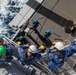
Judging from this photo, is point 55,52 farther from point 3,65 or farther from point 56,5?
point 56,5

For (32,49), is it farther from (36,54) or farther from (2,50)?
(2,50)

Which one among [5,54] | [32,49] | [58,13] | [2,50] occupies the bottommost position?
[5,54]

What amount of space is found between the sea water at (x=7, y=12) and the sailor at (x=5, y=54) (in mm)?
7891

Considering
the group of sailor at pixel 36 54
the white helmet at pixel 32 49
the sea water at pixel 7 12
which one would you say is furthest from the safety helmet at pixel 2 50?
the sea water at pixel 7 12

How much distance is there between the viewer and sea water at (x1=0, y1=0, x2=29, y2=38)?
79.4ft

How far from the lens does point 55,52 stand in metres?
15.3

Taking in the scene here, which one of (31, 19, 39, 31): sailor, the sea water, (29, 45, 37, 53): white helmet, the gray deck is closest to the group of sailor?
(29, 45, 37, 53): white helmet

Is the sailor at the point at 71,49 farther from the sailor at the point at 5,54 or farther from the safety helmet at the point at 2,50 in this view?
the safety helmet at the point at 2,50

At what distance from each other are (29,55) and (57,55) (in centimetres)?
146

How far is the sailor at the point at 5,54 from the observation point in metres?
14.9

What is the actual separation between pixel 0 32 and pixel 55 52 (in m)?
9.45

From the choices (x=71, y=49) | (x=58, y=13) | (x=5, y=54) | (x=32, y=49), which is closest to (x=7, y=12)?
(x=58, y=13)

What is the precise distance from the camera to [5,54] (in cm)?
1526

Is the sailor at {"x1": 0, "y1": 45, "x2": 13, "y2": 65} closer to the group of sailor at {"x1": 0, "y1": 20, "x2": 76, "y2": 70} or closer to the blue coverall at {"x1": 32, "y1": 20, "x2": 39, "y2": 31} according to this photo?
the group of sailor at {"x1": 0, "y1": 20, "x2": 76, "y2": 70}
